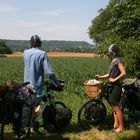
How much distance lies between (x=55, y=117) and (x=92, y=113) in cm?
102

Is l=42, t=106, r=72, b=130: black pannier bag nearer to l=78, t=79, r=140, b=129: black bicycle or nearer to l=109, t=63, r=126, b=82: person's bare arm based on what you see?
l=78, t=79, r=140, b=129: black bicycle

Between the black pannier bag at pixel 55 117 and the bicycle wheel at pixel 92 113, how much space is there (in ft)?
1.81

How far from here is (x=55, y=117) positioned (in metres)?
8.38

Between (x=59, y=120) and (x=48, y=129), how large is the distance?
0.30 m

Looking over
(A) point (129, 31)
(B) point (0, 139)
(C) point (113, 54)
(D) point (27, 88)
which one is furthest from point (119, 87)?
(A) point (129, 31)

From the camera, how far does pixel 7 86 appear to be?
24.1 ft

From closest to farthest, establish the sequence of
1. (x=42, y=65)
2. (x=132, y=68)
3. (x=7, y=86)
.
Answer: (x=7, y=86) → (x=42, y=65) → (x=132, y=68)

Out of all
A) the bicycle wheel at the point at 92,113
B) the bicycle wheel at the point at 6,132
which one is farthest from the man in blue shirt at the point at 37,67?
the bicycle wheel at the point at 92,113

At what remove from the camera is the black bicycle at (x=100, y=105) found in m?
8.95

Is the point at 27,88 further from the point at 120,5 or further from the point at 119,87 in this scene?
the point at 120,5

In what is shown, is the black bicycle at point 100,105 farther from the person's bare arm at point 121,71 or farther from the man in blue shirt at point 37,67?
the man in blue shirt at point 37,67

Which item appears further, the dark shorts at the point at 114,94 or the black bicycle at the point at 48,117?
the dark shorts at the point at 114,94

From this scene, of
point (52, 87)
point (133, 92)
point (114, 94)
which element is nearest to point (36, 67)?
point (52, 87)

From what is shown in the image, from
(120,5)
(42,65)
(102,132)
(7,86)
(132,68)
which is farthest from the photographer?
(120,5)
